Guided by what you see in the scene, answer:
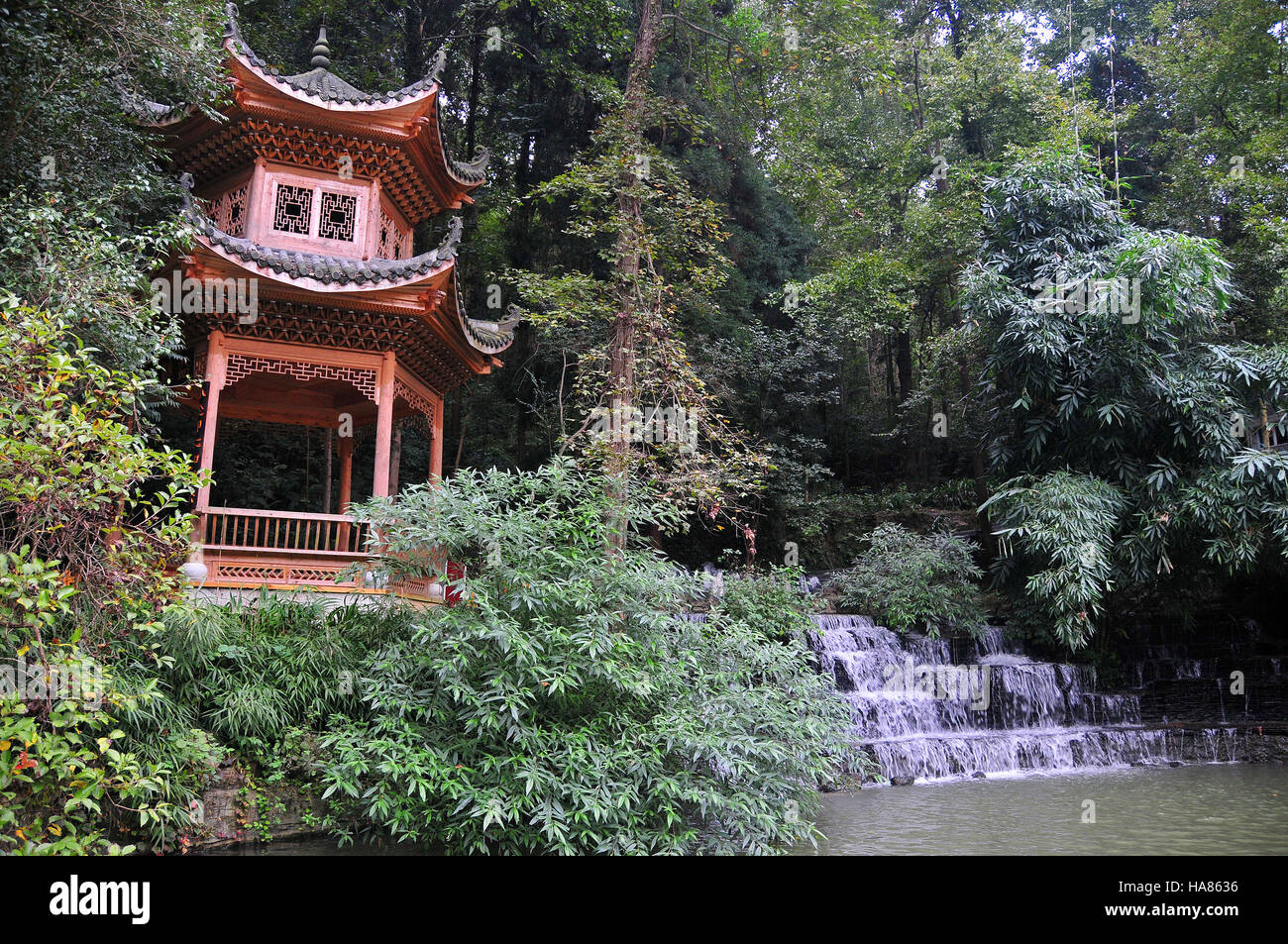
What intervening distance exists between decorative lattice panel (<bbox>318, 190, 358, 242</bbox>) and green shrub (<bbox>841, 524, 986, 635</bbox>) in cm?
1002

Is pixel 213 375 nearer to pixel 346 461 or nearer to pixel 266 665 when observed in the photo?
pixel 346 461

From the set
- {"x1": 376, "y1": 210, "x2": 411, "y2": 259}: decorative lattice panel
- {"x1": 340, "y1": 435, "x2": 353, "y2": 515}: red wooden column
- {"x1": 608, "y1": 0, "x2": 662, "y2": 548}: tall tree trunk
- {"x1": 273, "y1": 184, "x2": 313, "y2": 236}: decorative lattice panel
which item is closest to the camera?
{"x1": 608, "y1": 0, "x2": 662, "y2": 548}: tall tree trunk

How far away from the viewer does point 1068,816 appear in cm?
799

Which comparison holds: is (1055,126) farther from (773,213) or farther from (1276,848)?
(1276,848)

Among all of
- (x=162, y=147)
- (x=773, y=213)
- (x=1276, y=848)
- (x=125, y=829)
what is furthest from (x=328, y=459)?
(x=1276, y=848)

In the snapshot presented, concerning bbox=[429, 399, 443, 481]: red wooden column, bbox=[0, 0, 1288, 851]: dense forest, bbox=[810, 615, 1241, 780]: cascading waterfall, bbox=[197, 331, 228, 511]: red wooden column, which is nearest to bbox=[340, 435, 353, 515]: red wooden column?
bbox=[429, 399, 443, 481]: red wooden column

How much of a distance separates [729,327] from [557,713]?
13.1 metres

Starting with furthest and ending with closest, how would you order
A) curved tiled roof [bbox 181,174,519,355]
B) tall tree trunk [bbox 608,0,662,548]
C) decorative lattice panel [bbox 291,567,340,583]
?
tall tree trunk [bbox 608,0,662,548] < decorative lattice panel [bbox 291,567,340,583] < curved tiled roof [bbox 181,174,519,355]

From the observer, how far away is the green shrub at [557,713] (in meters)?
5.73

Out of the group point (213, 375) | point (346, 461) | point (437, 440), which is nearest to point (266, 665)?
point (213, 375)

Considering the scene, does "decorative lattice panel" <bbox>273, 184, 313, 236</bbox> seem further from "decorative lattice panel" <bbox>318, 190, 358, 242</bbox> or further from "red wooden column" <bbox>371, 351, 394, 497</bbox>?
"red wooden column" <bbox>371, 351, 394, 497</bbox>

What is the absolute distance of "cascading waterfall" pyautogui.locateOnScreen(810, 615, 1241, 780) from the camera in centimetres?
1098

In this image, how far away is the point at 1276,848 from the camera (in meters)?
6.82

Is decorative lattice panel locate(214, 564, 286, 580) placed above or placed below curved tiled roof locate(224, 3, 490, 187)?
below
